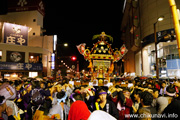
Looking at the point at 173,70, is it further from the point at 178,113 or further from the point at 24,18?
the point at 24,18

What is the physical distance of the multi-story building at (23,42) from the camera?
31.9 metres

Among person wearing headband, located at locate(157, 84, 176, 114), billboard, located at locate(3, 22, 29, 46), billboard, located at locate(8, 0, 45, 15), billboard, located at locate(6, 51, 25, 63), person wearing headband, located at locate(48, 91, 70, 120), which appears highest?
billboard, located at locate(8, 0, 45, 15)

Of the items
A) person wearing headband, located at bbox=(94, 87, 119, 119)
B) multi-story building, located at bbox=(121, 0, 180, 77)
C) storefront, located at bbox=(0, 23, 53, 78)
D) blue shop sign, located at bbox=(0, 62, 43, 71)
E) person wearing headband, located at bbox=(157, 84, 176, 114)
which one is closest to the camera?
person wearing headband, located at bbox=(94, 87, 119, 119)

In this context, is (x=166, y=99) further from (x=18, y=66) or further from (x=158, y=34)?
(x=18, y=66)

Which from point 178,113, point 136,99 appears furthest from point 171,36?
point 178,113

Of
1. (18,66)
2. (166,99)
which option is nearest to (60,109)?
(166,99)

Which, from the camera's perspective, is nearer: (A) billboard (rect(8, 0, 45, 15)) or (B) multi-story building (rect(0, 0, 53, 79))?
(B) multi-story building (rect(0, 0, 53, 79))

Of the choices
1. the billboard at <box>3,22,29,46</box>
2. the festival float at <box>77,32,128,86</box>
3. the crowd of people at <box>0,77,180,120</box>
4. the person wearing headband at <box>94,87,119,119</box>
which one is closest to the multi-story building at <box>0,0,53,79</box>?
Answer: the billboard at <box>3,22,29,46</box>

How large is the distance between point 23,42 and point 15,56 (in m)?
3.91

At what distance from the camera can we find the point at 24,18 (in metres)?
42.6

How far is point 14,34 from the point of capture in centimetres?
3378

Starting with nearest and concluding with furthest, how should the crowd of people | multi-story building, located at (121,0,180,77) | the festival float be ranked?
the crowd of people, the festival float, multi-story building, located at (121,0,180,77)

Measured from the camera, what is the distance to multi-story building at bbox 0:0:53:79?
3192 centimetres

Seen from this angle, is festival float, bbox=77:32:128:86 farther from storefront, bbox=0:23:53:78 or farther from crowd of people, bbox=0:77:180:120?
storefront, bbox=0:23:53:78
